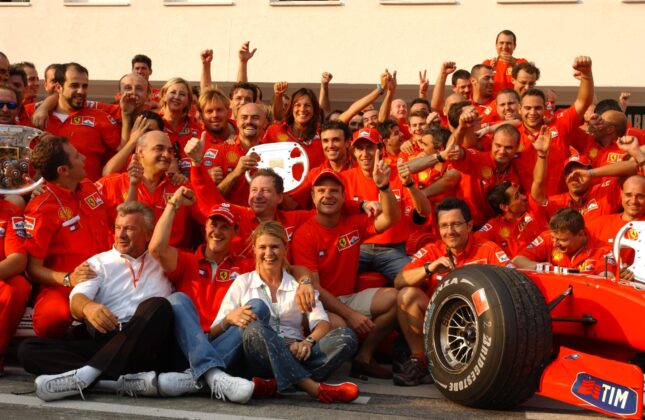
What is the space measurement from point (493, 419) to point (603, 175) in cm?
344

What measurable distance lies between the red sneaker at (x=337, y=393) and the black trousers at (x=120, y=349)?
1.02m

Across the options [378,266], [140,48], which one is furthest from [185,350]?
[140,48]

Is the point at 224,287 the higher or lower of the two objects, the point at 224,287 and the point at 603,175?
the lower

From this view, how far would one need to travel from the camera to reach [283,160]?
8.45 m

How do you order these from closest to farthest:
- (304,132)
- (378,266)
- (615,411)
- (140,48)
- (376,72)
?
1. (615,411)
2. (378,266)
3. (304,132)
4. (376,72)
5. (140,48)

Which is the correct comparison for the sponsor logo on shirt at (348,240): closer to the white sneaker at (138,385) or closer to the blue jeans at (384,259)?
the blue jeans at (384,259)

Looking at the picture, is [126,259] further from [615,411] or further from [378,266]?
[615,411]

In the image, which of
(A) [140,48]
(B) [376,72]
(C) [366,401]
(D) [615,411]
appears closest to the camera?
(D) [615,411]

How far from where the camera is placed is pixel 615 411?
5.47m

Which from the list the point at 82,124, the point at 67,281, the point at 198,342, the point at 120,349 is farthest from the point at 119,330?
the point at 82,124

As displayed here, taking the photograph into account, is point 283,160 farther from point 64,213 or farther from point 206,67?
point 206,67

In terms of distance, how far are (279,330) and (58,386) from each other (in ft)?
4.96

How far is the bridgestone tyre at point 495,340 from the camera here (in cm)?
571

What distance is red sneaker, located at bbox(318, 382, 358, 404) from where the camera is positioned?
6141 mm
